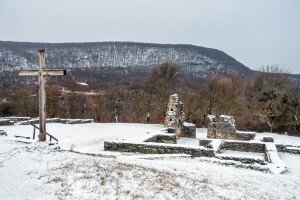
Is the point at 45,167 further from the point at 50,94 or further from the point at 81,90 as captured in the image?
the point at 81,90

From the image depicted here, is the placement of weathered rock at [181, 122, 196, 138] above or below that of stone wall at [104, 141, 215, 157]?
below

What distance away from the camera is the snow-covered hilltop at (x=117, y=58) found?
129250 millimetres

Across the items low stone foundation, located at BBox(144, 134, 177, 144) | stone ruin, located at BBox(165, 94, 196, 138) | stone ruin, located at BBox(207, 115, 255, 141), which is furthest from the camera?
stone ruin, located at BBox(165, 94, 196, 138)

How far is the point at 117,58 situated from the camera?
152875 mm

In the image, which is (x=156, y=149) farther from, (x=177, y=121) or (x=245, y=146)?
(x=177, y=121)

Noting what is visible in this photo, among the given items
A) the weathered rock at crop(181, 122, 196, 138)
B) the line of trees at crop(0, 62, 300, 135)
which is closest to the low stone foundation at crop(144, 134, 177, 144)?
the weathered rock at crop(181, 122, 196, 138)

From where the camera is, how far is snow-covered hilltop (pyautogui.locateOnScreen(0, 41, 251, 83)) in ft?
424

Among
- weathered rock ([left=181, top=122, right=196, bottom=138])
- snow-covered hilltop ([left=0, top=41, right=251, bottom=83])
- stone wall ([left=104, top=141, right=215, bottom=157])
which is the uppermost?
snow-covered hilltop ([left=0, top=41, right=251, bottom=83])

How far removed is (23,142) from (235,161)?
9.72m

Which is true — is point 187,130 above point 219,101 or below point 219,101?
below

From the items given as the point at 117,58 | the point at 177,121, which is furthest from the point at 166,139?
the point at 117,58

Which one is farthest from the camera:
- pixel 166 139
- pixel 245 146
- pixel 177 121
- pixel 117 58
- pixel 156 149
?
pixel 117 58

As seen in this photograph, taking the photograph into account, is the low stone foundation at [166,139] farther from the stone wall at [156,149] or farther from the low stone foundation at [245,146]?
the stone wall at [156,149]

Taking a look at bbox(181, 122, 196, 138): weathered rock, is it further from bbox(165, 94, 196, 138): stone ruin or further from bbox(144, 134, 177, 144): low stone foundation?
bbox(144, 134, 177, 144): low stone foundation
